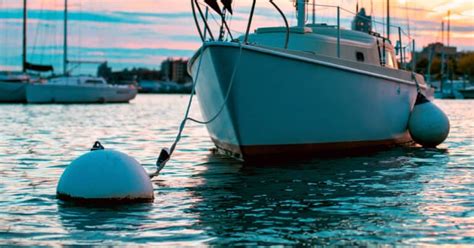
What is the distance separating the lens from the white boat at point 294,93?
14273mm

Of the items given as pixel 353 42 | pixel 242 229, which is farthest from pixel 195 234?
pixel 353 42

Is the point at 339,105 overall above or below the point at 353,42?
below

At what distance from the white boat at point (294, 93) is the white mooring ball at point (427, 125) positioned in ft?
4.47

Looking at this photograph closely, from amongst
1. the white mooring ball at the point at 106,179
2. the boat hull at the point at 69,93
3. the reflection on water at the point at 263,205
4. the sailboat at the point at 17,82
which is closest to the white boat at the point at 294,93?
the reflection on water at the point at 263,205

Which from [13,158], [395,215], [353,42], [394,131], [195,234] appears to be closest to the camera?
[195,234]

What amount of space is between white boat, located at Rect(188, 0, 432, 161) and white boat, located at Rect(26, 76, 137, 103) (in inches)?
1833

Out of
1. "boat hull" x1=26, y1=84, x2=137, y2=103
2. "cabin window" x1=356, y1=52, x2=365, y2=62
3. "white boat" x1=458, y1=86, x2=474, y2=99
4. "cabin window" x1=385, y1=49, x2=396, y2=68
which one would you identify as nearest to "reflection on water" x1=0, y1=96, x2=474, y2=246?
"cabin window" x1=356, y1=52, x2=365, y2=62

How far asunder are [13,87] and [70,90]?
459 centimetres

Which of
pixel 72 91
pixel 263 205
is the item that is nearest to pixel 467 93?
pixel 72 91

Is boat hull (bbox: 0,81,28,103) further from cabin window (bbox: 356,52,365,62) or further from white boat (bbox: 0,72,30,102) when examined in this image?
cabin window (bbox: 356,52,365,62)

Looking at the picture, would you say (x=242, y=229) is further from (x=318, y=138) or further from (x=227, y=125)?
(x=318, y=138)

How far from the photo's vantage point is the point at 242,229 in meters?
8.52

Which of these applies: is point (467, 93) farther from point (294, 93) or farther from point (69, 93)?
point (294, 93)

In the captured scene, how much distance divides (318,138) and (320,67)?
5.33 feet
